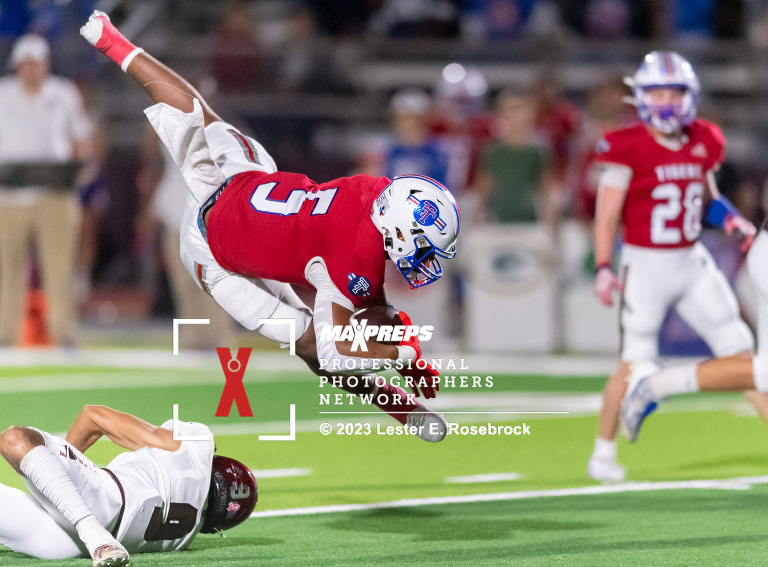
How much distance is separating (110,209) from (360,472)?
29.3 ft

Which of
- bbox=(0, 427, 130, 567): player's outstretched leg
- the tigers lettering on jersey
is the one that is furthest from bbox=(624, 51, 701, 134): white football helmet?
bbox=(0, 427, 130, 567): player's outstretched leg

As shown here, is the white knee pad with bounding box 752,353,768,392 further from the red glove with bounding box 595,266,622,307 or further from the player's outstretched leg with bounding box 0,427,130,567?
the player's outstretched leg with bounding box 0,427,130,567

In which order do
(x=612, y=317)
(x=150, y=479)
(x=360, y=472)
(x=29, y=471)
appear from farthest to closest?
(x=612, y=317) → (x=360, y=472) → (x=150, y=479) → (x=29, y=471)

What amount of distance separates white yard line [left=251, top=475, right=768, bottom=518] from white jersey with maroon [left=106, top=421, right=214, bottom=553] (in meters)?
0.88

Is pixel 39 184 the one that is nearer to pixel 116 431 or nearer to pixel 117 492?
pixel 116 431

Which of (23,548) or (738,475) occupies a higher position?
(23,548)

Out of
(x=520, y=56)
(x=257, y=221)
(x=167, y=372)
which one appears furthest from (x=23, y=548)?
(x=520, y=56)

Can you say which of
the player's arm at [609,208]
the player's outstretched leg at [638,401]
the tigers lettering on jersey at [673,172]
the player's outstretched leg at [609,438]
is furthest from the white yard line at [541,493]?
the tigers lettering on jersey at [673,172]

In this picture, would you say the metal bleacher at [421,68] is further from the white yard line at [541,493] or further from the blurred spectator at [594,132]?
the white yard line at [541,493]

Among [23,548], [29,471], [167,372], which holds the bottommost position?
[167,372]

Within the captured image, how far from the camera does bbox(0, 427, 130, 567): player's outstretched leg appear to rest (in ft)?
14.8

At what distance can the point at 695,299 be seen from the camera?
22.7 ft

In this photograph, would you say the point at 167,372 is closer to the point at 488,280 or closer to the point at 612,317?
the point at 488,280

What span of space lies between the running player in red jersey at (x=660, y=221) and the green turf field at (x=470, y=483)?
69cm
